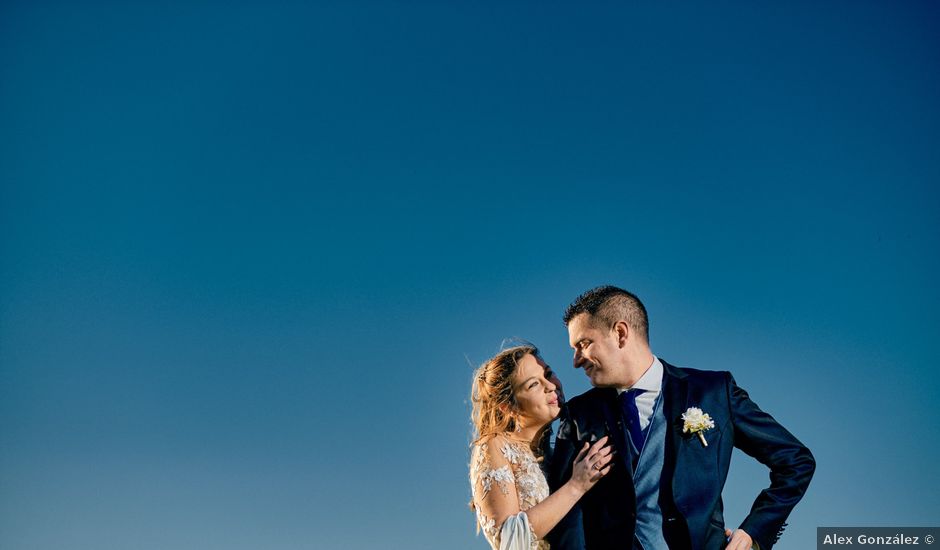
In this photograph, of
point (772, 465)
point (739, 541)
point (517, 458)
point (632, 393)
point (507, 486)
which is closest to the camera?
point (739, 541)

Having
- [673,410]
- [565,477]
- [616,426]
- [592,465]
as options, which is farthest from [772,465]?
[565,477]

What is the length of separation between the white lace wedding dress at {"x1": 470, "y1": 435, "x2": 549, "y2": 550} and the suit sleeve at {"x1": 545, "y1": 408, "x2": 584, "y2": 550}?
0.18 metres

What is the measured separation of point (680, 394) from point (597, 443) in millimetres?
941

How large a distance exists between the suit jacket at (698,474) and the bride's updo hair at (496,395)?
139cm

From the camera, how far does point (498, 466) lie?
8789 millimetres

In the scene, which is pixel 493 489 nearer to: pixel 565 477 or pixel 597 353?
pixel 565 477

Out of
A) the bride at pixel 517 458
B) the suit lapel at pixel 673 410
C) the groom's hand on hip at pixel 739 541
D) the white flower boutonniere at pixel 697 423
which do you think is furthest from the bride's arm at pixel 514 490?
the groom's hand on hip at pixel 739 541

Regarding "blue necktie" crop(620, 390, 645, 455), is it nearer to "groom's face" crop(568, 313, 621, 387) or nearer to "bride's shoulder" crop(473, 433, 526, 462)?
"groom's face" crop(568, 313, 621, 387)

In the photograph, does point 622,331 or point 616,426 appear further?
point 622,331

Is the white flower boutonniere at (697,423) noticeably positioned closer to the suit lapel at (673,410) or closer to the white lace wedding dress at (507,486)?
the suit lapel at (673,410)

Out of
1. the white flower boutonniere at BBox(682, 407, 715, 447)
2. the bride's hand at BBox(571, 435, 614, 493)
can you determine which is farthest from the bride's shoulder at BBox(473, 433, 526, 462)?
the white flower boutonniere at BBox(682, 407, 715, 447)

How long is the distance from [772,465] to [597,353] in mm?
1929

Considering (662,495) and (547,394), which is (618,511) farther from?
(547,394)

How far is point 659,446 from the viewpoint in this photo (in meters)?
7.82
